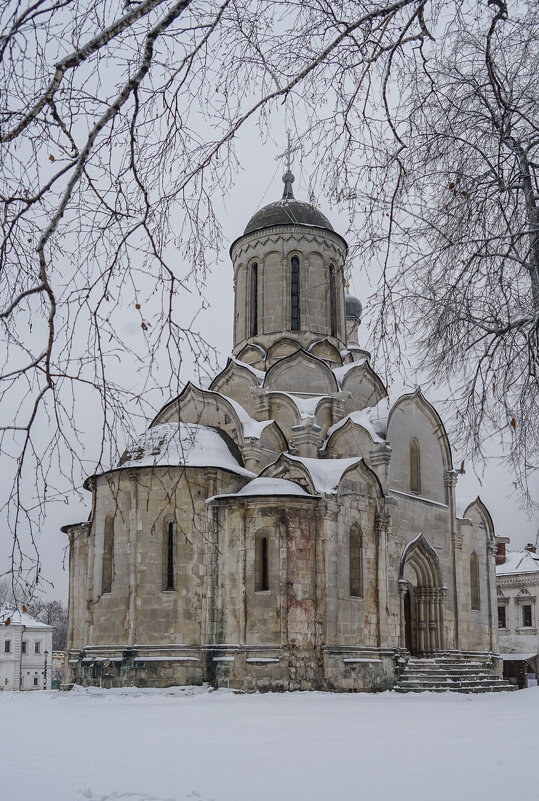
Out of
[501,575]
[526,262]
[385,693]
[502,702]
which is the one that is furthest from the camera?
[501,575]

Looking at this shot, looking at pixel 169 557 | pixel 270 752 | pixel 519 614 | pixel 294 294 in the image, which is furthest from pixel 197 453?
pixel 519 614

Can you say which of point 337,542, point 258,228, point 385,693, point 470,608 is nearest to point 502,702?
point 385,693

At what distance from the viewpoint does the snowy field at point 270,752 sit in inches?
241

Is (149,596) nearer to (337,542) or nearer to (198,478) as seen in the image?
(198,478)

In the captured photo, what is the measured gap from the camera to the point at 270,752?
26.5 feet

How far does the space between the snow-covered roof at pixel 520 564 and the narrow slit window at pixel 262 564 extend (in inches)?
844

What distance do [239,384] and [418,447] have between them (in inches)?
198

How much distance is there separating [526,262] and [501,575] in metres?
32.6

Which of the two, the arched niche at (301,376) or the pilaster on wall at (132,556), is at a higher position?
the arched niche at (301,376)

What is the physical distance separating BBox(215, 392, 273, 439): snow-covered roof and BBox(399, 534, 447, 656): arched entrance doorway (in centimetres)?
471

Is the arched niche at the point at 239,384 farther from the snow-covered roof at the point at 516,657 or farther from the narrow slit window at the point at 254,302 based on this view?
the snow-covered roof at the point at 516,657

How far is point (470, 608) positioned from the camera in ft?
72.5

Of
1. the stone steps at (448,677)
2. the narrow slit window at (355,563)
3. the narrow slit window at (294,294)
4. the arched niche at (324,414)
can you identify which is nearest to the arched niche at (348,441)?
the arched niche at (324,414)

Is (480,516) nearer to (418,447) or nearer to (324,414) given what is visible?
(418,447)
